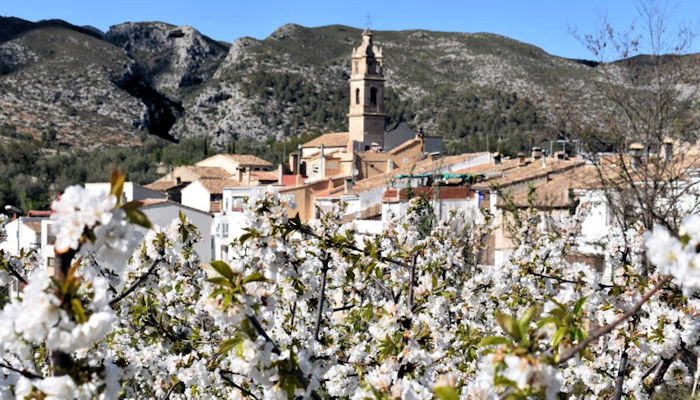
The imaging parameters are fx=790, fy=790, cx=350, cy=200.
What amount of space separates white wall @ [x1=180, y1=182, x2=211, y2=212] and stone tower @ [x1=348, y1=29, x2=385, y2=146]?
94.4 feet

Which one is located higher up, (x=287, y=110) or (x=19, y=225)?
(x=287, y=110)

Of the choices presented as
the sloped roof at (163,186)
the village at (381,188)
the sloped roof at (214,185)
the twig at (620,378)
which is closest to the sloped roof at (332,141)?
the village at (381,188)

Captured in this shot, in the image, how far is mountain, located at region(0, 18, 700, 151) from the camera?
9594cm

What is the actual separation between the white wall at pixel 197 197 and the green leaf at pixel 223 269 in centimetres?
4778

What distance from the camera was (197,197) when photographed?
51781 millimetres

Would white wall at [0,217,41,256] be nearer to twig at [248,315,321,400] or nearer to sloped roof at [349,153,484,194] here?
sloped roof at [349,153,484,194]

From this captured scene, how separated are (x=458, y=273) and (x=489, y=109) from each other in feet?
327

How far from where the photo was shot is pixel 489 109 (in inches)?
4183

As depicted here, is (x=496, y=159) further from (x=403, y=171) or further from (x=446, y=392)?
(x=446, y=392)

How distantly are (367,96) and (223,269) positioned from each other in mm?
79495

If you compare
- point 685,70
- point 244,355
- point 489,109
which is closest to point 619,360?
point 244,355

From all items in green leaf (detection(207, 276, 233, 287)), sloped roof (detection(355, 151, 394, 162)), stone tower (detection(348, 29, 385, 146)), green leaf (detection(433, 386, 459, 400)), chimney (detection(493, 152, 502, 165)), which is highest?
stone tower (detection(348, 29, 385, 146))

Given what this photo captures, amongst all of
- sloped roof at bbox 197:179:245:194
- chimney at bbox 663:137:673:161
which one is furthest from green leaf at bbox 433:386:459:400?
sloped roof at bbox 197:179:245:194

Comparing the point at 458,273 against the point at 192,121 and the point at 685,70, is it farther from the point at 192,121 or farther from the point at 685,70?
the point at 192,121
